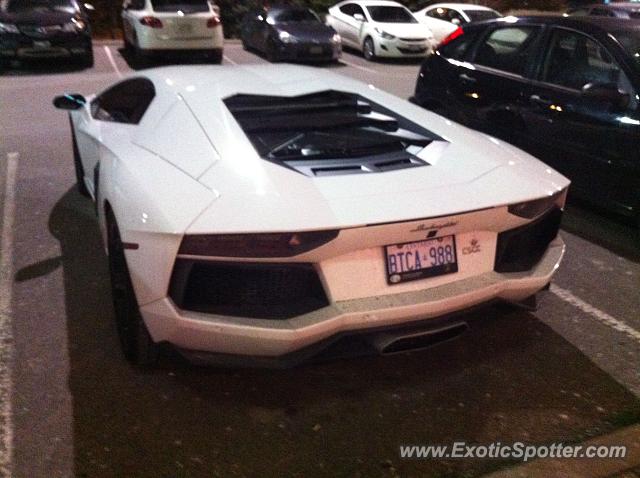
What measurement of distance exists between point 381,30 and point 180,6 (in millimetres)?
4634

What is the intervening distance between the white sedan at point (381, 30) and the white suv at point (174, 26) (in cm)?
388

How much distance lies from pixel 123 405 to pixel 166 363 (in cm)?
35

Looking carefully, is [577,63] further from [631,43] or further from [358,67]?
[358,67]

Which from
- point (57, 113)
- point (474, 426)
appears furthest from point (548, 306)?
point (57, 113)

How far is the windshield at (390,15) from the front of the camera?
15688 millimetres

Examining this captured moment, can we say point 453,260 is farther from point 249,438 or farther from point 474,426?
point 249,438

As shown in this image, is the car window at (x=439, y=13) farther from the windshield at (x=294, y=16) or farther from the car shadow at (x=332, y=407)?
the car shadow at (x=332, y=407)

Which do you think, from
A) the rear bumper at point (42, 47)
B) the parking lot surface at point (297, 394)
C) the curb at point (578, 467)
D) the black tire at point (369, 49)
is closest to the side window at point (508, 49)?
the parking lot surface at point (297, 394)

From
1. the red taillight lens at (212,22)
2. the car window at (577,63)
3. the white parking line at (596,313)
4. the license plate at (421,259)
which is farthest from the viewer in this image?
the red taillight lens at (212,22)

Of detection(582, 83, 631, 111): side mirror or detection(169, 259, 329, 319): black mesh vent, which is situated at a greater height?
detection(582, 83, 631, 111): side mirror

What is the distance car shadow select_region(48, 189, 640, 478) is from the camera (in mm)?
2721

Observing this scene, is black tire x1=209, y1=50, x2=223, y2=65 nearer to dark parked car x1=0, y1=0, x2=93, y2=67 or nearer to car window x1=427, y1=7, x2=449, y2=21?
dark parked car x1=0, y1=0, x2=93, y2=67

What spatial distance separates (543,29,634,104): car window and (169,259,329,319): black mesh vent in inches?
131

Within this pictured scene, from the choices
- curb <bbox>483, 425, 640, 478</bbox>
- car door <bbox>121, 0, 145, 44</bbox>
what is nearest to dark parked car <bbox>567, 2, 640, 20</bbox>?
car door <bbox>121, 0, 145, 44</bbox>
